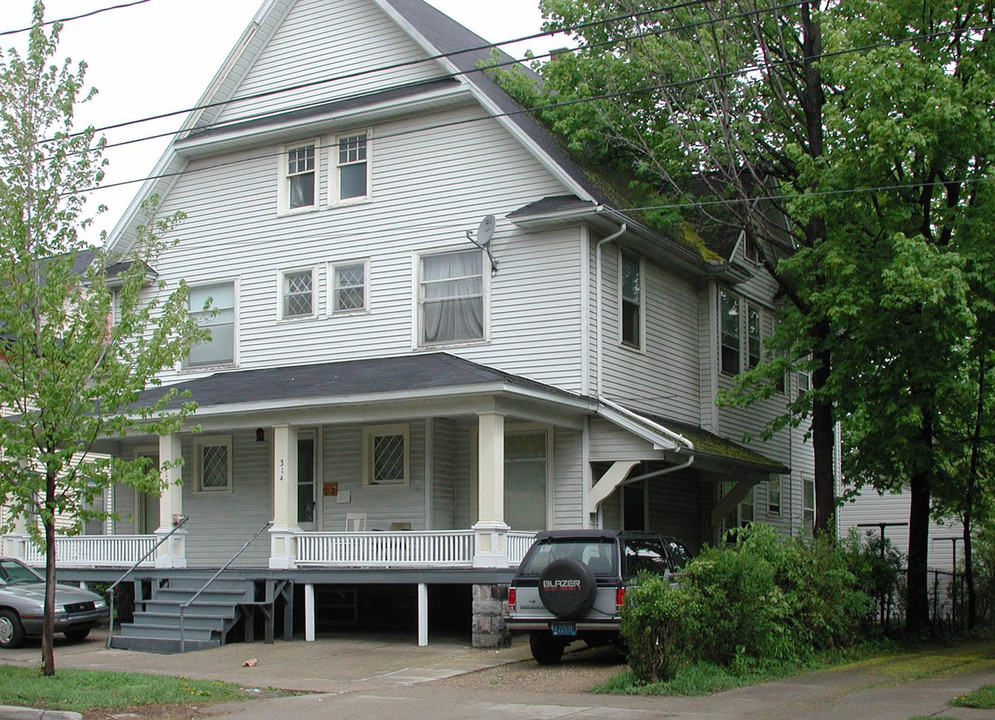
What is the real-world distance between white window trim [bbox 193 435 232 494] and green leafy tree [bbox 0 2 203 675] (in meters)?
9.09

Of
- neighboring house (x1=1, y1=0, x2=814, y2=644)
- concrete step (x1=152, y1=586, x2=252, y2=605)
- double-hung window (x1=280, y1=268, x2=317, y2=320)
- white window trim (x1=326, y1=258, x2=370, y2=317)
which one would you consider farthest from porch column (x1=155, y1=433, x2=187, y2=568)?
white window trim (x1=326, y1=258, x2=370, y2=317)

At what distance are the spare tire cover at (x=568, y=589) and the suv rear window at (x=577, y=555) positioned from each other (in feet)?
0.99

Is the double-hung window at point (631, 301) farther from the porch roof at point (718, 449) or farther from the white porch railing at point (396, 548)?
the white porch railing at point (396, 548)

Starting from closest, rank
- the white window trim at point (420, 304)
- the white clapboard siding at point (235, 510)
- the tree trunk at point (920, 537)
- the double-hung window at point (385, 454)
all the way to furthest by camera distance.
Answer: the tree trunk at point (920, 537)
the white window trim at point (420, 304)
the double-hung window at point (385, 454)
the white clapboard siding at point (235, 510)

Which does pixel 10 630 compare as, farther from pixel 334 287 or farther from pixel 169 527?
pixel 334 287

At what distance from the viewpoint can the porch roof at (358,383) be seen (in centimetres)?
1908

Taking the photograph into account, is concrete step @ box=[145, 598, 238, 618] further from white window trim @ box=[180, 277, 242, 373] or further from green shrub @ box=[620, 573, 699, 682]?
green shrub @ box=[620, 573, 699, 682]

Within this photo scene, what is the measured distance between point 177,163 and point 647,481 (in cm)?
1168

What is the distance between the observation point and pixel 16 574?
21016mm

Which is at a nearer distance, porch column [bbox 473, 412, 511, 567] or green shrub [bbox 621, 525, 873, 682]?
green shrub [bbox 621, 525, 873, 682]

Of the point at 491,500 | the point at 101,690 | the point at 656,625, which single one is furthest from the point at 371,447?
the point at 656,625

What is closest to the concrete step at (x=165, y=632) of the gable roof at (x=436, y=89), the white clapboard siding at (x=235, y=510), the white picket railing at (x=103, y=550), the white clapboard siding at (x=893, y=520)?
the white picket railing at (x=103, y=550)

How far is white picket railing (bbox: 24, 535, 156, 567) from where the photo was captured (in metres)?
21.9

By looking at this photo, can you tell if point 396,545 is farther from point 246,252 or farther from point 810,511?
point 810,511
